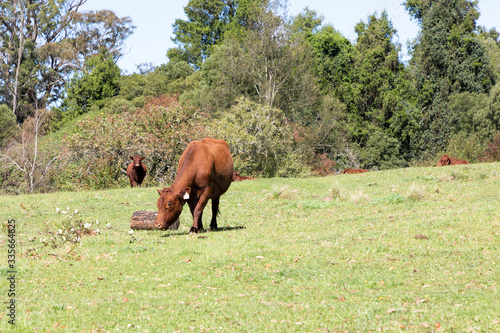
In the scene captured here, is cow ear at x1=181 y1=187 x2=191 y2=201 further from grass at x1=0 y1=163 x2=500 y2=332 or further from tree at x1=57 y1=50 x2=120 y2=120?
tree at x1=57 y1=50 x2=120 y2=120

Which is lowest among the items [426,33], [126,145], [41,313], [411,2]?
[41,313]

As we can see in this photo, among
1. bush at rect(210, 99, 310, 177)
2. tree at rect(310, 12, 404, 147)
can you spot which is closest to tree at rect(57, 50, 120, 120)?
tree at rect(310, 12, 404, 147)

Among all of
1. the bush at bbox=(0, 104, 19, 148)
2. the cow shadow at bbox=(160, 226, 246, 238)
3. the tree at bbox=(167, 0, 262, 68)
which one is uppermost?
the tree at bbox=(167, 0, 262, 68)

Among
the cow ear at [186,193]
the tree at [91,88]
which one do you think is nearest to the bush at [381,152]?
the tree at [91,88]

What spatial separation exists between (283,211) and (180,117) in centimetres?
1670

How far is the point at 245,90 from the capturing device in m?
56.1

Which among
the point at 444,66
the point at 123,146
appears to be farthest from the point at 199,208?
the point at 444,66

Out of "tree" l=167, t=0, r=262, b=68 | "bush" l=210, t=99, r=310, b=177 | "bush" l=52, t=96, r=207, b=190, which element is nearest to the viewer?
"bush" l=52, t=96, r=207, b=190

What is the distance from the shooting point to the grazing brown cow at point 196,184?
13156 millimetres

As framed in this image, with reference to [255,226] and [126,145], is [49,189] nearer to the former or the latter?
[126,145]

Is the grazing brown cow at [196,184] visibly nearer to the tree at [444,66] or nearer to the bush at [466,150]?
the bush at [466,150]

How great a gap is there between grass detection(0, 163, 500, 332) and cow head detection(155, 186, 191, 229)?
497 millimetres

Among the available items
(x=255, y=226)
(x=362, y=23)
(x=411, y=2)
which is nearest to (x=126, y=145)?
(x=255, y=226)

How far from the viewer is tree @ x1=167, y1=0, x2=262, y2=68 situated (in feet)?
256
